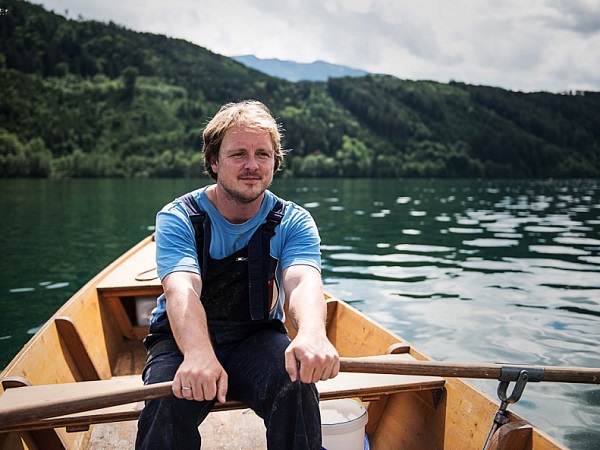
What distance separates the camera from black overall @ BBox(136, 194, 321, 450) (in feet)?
8.71

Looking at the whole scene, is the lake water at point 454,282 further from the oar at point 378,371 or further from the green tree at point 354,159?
the green tree at point 354,159

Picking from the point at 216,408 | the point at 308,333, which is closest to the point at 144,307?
the point at 216,408

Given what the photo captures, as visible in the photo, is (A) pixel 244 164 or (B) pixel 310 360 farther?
(A) pixel 244 164

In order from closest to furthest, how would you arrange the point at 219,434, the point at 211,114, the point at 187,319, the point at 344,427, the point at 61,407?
1. the point at 61,407
2. the point at 187,319
3. the point at 344,427
4. the point at 219,434
5. the point at 211,114

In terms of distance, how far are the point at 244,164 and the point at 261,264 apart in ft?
1.99

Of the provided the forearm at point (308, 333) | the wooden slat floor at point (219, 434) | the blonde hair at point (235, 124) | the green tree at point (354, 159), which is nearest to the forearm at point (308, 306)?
the forearm at point (308, 333)

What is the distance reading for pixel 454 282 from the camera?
12.1 m

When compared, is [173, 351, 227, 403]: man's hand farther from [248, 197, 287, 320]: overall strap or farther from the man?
[248, 197, 287, 320]: overall strap

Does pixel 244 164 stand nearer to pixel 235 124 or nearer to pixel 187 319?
pixel 235 124

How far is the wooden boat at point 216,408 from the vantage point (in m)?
3.21

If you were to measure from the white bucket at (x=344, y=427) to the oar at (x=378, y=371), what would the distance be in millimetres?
691

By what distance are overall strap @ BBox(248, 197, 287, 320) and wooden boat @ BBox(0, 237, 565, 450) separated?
56 cm

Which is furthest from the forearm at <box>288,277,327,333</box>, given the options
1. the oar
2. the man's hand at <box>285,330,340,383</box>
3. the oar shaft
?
the oar shaft

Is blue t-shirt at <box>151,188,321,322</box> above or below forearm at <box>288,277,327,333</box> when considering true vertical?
above
